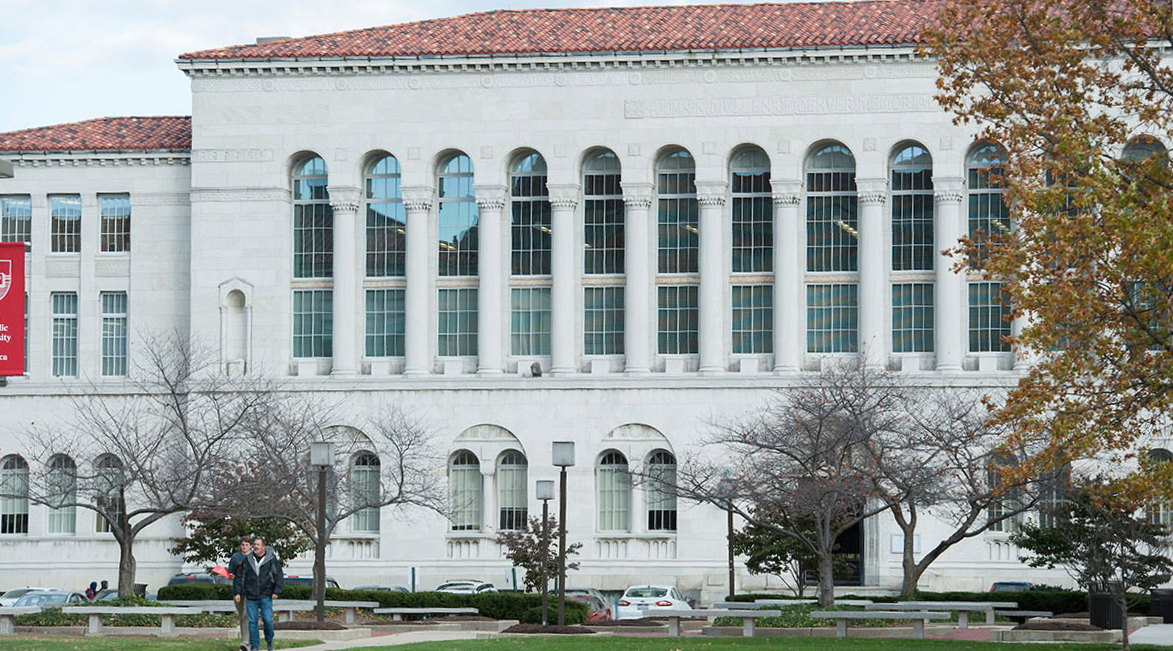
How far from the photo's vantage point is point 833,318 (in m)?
66.9

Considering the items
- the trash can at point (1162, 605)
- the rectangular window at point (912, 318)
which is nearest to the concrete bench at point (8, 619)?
the trash can at point (1162, 605)

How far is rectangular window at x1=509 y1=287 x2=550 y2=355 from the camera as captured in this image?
6831 centimetres

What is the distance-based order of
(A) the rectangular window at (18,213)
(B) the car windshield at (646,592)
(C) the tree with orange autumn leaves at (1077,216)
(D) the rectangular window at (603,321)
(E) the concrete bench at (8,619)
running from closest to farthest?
(C) the tree with orange autumn leaves at (1077,216) → (E) the concrete bench at (8,619) → (B) the car windshield at (646,592) → (D) the rectangular window at (603,321) → (A) the rectangular window at (18,213)

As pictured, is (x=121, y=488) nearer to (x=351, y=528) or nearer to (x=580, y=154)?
(x=351, y=528)

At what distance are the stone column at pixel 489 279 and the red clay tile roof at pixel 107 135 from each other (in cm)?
1134

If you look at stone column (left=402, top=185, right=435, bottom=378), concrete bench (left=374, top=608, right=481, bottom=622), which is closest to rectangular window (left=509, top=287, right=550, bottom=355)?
stone column (left=402, top=185, right=435, bottom=378)

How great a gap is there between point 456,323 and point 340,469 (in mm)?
8183

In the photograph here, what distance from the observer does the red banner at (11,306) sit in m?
29.8

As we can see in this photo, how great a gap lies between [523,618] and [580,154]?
74.5 feet

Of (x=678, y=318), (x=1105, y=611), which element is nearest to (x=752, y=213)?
(x=678, y=318)

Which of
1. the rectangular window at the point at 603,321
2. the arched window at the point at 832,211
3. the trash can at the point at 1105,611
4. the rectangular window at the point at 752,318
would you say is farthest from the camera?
the rectangular window at the point at 603,321

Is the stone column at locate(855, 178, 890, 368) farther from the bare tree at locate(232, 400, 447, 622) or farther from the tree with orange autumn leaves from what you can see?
the tree with orange autumn leaves

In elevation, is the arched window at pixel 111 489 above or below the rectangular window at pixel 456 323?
below

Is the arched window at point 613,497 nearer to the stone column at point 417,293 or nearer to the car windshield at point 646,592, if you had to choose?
the stone column at point 417,293
